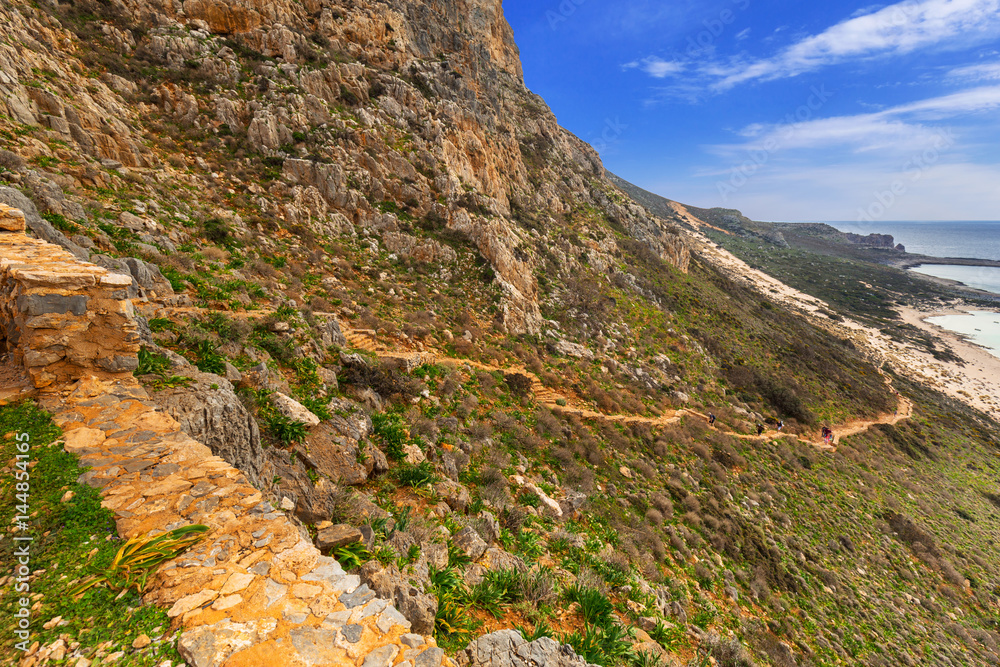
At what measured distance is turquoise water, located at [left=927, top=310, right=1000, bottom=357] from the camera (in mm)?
62156

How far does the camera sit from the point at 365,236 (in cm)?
2194

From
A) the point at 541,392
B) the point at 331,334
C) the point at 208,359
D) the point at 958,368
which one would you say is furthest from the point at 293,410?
the point at 958,368

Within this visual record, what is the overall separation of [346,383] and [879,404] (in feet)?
156

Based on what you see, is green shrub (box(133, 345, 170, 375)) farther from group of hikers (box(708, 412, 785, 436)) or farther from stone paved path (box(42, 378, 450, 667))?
group of hikers (box(708, 412, 785, 436))

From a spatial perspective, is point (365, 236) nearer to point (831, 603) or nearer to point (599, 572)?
point (599, 572)

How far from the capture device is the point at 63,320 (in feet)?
16.5

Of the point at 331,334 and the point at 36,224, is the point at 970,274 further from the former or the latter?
the point at 36,224

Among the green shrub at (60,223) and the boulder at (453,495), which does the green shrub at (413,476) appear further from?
the green shrub at (60,223)

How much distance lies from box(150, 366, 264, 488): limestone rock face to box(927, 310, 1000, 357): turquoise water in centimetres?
9631

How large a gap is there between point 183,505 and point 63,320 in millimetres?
3355

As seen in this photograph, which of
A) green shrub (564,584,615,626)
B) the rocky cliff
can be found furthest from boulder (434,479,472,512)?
the rocky cliff

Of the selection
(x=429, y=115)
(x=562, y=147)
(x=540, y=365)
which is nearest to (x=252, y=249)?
(x=540, y=365)

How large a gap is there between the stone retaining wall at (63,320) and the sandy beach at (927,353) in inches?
2685

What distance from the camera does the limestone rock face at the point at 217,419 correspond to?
546 centimetres
